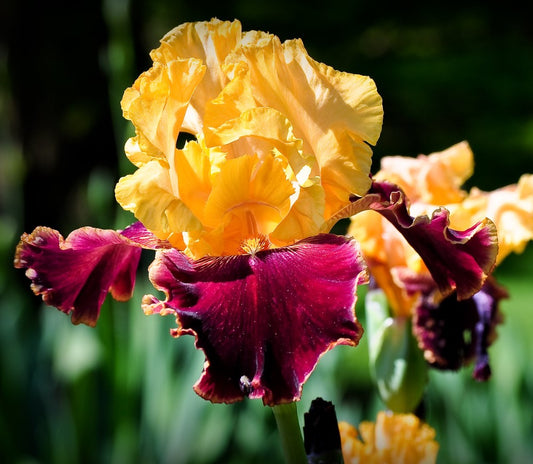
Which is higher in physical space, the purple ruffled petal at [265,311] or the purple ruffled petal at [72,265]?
the purple ruffled petal at [72,265]

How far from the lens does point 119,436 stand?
5.59 ft

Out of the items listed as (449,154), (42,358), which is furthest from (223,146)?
(42,358)

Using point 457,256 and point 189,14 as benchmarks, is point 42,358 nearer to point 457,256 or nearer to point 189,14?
point 457,256

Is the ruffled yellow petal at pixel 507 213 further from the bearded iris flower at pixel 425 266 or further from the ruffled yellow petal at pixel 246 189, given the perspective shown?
the ruffled yellow petal at pixel 246 189

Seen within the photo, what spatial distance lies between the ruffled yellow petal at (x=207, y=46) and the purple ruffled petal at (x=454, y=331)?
15.2 inches

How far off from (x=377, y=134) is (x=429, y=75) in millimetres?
6998

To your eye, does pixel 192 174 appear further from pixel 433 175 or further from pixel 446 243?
pixel 433 175

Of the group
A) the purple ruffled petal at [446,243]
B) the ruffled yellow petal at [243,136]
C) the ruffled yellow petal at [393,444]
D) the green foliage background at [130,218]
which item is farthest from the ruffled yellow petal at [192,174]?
the green foliage background at [130,218]

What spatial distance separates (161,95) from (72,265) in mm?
181

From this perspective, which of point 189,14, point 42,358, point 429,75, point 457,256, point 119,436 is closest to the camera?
point 457,256

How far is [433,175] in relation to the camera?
0.90 m

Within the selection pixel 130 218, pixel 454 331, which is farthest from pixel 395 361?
pixel 130 218

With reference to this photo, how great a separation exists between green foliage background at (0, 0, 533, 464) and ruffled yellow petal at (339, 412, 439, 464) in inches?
36.5

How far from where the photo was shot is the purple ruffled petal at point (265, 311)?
21.2 inches
